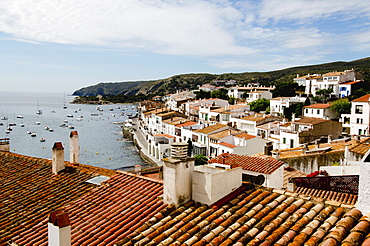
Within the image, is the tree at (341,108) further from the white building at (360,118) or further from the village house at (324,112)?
the white building at (360,118)

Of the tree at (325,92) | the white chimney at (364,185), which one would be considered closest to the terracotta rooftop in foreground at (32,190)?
the white chimney at (364,185)

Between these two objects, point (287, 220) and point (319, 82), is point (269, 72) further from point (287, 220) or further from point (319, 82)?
point (287, 220)

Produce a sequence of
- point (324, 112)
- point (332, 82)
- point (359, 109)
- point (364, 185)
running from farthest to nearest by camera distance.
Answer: point (332, 82)
point (324, 112)
point (359, 109)
point (364, 185)

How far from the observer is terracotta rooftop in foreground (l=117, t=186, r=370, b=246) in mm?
4000

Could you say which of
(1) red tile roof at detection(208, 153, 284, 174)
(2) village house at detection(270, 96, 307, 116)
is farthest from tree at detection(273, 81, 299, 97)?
(1) red tile roof at detection(208, 153, 284, 174)

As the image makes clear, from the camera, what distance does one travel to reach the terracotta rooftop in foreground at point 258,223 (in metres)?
4.00

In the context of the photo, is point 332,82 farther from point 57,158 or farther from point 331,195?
point 57,158

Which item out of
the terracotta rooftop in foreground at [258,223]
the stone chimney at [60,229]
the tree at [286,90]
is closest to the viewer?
the terracotta rooftop in foreground at [258,223]

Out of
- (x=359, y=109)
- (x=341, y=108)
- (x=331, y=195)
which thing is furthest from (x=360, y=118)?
(x=331, y=195)

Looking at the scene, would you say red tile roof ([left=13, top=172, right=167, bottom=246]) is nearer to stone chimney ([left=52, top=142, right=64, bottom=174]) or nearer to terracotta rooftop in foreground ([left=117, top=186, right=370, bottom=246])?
terracotta rooftop in foreground ([left=117, top=186, right=370, bottom=246])

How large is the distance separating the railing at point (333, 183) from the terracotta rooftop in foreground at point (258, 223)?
7.07 metres

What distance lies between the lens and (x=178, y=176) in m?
5.23

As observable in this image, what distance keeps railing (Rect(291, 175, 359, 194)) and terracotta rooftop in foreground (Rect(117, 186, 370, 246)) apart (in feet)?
23.2

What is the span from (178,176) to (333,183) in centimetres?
894
